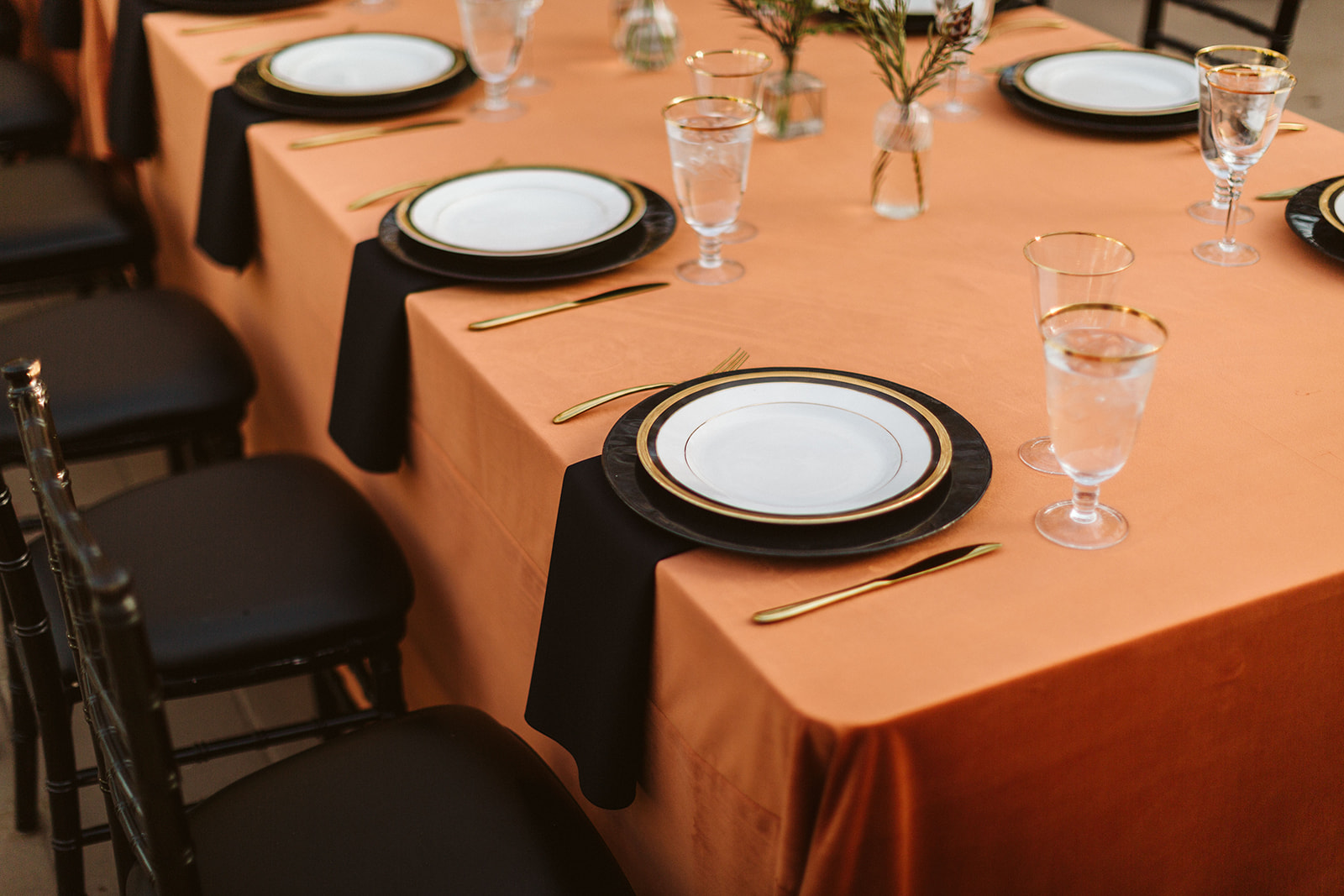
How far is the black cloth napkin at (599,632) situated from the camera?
91 centimetres

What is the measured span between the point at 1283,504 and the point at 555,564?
1.85 feet

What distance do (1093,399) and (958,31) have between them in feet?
2.24

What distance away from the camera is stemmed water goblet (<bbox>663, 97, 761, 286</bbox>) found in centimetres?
118

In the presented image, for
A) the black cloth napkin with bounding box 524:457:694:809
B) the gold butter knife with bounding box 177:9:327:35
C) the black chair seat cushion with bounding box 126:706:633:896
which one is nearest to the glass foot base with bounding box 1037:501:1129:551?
the black cloth napkin with bounding box 524:457:694:809

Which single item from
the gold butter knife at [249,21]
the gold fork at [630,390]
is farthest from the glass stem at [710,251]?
the gold butter knife at [249,21]

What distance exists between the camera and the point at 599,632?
37.4 inches

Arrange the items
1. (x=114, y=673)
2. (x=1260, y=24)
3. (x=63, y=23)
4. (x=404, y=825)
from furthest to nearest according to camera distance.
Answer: (x=63, y=23) → (x=1260, y=24) → (x=404, y=825) → (x=114, y=673)

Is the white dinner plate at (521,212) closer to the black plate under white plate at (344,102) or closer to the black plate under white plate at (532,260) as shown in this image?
the black plate under white plate at (532,260)

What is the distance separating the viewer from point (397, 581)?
4.50 ft

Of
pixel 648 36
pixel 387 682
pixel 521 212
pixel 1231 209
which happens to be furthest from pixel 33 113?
pixel 1231 209

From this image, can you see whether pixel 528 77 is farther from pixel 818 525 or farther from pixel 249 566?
pixel 818 525

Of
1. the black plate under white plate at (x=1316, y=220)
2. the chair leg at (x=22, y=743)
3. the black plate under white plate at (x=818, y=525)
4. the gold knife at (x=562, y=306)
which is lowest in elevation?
the chair leg at (x=22, y=743)

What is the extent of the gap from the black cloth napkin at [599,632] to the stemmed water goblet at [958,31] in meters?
0.69

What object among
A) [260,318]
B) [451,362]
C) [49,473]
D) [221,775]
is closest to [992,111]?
[451,362]
